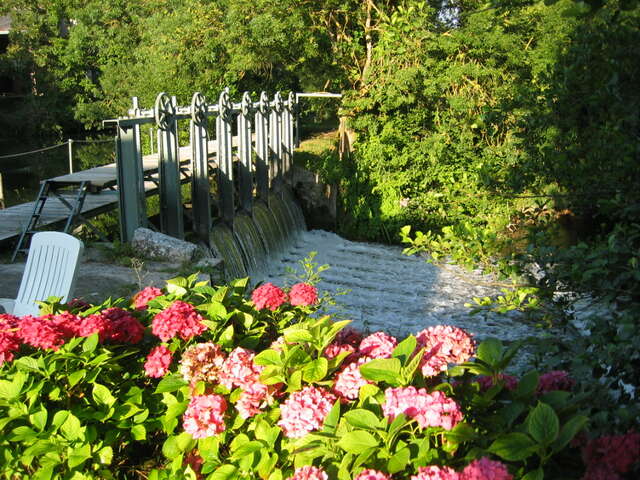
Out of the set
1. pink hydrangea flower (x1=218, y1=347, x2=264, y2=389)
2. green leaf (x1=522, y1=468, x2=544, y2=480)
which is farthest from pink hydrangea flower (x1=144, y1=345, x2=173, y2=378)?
green leaf (x1=522, y1=468, x2=544, y2=480)

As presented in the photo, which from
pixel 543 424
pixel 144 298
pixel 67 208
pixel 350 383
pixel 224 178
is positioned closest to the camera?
pixel 543 424

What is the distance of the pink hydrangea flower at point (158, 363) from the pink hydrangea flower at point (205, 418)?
0.34 m

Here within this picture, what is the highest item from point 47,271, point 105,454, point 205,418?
point 205,418

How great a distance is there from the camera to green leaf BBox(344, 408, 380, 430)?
239 centimetres

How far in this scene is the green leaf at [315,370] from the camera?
2.73 meters

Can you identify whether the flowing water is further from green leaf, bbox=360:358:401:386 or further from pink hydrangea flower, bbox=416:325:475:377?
green leaf, bbox=360:358:401:386

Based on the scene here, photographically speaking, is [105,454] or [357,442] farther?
[105,454]

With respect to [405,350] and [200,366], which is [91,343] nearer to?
[200,366]

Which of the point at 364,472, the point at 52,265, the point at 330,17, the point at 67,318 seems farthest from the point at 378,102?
the point at 364,472

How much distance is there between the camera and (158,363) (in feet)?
10.0

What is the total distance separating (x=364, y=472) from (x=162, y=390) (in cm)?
111

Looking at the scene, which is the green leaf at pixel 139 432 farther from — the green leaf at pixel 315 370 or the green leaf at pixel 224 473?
the green leaf at pixel 315 370

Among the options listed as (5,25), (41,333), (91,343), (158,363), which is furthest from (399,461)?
(5,25)

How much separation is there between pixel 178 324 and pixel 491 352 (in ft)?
4.28
